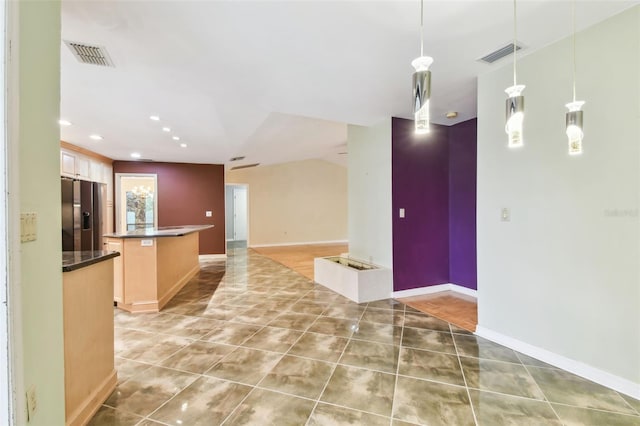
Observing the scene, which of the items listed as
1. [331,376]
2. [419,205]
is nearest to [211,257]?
[419,205]

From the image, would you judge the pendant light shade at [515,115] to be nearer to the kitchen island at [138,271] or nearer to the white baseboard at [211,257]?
the kitchen island at [138,271]

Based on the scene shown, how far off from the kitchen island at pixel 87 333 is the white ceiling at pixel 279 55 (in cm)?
151

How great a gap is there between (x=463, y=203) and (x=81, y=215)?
6173mm

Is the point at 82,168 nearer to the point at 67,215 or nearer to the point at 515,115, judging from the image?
the point at 67,215

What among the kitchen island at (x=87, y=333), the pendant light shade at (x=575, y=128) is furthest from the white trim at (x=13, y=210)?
the pendant light shade at (x=575, y=128)

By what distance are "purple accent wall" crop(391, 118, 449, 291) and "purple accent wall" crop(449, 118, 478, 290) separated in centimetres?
8

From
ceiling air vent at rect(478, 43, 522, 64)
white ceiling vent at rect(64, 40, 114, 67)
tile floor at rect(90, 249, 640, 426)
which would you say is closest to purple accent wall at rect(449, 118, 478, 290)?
tile floor at rect(90, 249, 640, 426)

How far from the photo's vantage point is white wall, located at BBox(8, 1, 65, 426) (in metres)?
0.95

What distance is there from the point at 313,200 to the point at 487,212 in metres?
7.65

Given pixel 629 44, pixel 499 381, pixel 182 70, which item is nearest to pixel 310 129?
pixel 182 70

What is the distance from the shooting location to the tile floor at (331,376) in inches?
65.4

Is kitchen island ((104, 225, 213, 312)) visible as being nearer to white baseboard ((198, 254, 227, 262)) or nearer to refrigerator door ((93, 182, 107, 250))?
refrigerator door ((93, 182, 107, 250))

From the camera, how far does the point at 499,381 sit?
1.97 meters

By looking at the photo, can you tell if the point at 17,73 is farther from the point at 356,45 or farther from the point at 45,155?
the point at 356,45
